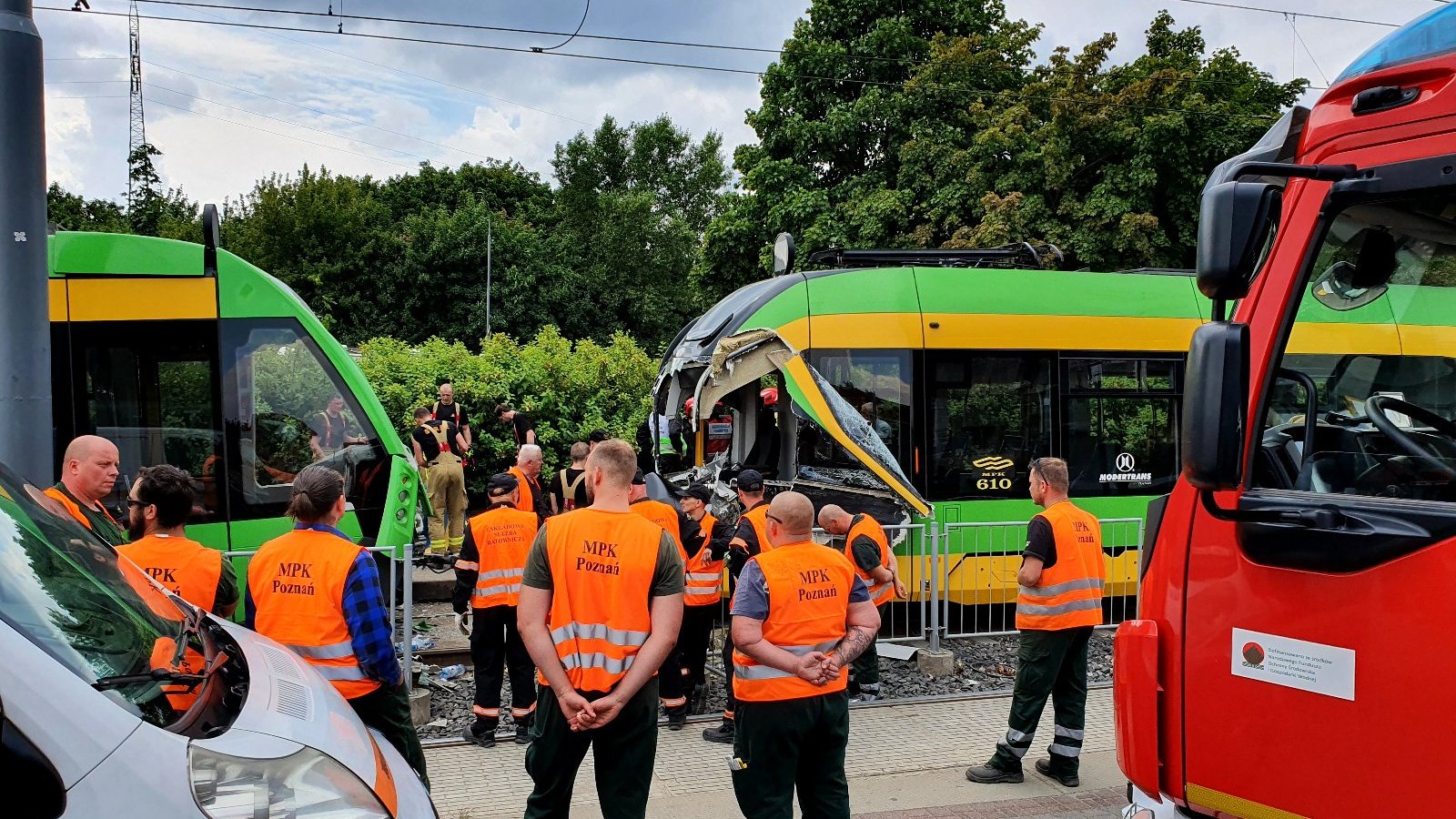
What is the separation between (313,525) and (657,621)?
1514 millimetres

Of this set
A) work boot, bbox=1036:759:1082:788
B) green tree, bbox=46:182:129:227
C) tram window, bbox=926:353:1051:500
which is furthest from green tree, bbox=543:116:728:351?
work boot, bbox=1036:759:1082:788

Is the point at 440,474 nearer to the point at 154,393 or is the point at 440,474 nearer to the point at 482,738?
the point at 154,393

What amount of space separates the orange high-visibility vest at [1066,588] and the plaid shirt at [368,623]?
3261 millimetres

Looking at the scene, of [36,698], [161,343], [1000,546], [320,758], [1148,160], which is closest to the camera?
[36,698]

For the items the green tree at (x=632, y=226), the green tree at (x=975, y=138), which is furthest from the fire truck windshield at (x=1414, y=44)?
the green tree at (x=632, y=226)

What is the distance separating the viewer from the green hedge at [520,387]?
1605 centimetres

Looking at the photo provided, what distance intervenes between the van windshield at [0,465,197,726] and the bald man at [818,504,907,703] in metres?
4.12

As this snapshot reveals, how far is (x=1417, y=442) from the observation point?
2.65m

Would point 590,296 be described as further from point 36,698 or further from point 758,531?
point 36,698

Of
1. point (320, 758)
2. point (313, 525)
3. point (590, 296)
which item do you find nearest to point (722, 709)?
point (313, 525)

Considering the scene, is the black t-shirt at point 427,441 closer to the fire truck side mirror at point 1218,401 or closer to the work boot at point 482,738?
the work boot at point 482,738

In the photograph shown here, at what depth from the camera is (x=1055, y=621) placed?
18.6 feet

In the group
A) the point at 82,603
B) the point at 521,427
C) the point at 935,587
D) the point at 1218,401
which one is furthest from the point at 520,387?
the point at 1218,401

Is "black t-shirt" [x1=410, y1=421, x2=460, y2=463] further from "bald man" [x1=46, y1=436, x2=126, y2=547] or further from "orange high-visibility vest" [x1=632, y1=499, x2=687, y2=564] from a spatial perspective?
"bald man" [x1=46, y1=436, x2=126, y2=547]
